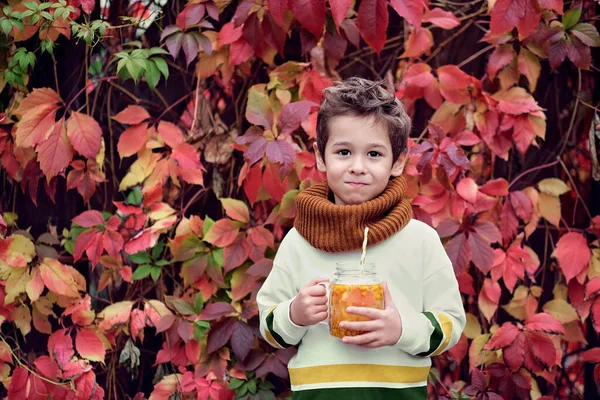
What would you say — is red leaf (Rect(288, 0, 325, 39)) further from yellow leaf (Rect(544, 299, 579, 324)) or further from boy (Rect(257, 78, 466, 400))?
yellow leaf (Rect(544, 299, 579, 324))

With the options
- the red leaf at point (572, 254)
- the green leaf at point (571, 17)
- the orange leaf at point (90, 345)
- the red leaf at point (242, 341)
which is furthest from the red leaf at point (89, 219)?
the green leaf at point (571, 17)

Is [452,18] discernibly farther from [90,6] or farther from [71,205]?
[71,205]

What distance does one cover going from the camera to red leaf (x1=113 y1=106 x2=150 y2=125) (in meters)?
2.45

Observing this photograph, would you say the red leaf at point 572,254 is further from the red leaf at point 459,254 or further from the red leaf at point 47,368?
the red leaf at point 47,368

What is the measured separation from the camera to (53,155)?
237cm

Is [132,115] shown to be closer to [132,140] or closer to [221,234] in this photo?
[132,140]

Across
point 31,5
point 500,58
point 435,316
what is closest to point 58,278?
point 31,5

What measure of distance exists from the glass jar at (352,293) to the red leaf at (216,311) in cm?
80

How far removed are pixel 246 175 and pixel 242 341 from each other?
511 mm

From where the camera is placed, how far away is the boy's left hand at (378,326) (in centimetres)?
151

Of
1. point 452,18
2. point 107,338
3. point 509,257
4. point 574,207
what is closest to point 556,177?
point 574,207

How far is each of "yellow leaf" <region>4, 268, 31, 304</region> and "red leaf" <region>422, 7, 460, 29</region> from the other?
155 centimetres

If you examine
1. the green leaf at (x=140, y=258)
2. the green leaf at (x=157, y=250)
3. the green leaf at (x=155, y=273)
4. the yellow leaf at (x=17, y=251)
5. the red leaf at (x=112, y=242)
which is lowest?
the green leaf at (x=155, y=273)

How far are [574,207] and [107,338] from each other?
1.65 metres
